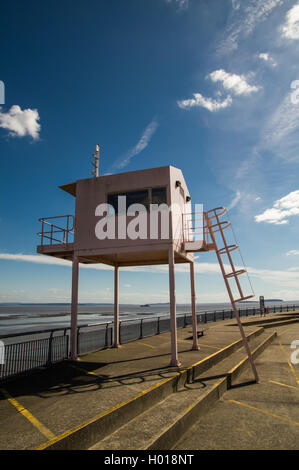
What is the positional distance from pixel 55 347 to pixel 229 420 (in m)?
6.24

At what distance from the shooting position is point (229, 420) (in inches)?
246

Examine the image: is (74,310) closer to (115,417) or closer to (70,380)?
(70,380)

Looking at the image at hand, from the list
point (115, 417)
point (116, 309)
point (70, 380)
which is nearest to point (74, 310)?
point (116, 309)

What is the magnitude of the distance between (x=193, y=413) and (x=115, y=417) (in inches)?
74.2

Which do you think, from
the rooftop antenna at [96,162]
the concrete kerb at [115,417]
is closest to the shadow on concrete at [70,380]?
the concrete kerb at [115,417]

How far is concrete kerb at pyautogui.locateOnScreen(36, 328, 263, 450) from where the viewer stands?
4.29 m

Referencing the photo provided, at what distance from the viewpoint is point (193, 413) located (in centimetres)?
616

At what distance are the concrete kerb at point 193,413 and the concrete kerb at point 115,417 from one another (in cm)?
84

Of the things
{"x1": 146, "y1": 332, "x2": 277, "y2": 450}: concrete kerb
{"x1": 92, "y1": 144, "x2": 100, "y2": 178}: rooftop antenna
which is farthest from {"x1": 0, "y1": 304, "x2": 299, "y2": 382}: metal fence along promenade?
{"x1": 92, "y1": 144, "x2": 100, "y2": 178}: rooftop antenna

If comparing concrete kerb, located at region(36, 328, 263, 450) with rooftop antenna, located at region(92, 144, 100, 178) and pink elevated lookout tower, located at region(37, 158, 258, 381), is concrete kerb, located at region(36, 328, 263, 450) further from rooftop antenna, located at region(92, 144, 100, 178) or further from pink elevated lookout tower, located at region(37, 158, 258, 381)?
rooftop antenna, located at region(92, 144, 100, 178)

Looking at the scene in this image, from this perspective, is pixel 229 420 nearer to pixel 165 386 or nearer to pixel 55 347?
pixel 165 386

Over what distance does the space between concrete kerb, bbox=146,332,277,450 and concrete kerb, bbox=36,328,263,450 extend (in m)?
0.84
